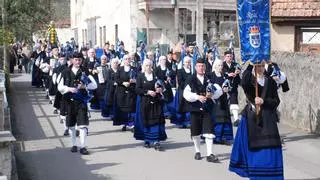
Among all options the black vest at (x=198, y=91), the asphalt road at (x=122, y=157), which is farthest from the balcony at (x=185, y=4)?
the black vest at (x=198, y=91)

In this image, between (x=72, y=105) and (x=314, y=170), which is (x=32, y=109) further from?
(x=314, y=170)

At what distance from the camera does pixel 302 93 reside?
44.9 feet

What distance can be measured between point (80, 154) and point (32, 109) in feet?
23.9

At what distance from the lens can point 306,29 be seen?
18562 millimetres

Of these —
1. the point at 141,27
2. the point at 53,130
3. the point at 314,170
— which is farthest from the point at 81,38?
the point at 314,170

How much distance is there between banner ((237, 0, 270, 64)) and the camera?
751cm

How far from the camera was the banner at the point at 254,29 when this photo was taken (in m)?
7.51

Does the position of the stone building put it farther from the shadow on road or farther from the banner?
the banner

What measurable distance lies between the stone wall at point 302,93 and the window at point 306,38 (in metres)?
3.63

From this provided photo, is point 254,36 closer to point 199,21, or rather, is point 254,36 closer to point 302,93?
point 302,93

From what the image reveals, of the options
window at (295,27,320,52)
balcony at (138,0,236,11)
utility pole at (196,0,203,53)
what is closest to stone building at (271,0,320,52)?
window at (295,27,320,52)

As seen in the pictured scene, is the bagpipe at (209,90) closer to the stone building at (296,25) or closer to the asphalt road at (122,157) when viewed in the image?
the asphalt road at (122,157)

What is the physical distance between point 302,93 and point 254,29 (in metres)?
6.53

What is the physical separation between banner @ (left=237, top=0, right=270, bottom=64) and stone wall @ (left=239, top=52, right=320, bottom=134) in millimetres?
5755
